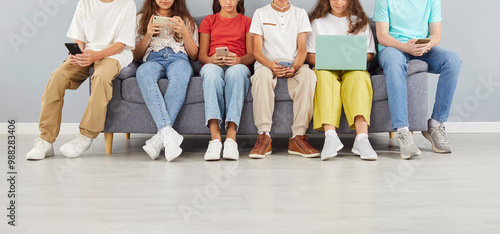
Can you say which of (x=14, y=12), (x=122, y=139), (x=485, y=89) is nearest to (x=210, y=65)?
(x=122, y=139)

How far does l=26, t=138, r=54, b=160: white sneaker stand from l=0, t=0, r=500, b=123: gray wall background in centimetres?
100

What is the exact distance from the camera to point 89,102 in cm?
245

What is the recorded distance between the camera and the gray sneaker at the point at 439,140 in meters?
2.56

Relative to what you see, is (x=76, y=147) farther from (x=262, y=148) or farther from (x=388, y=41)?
(x=388, y=41)

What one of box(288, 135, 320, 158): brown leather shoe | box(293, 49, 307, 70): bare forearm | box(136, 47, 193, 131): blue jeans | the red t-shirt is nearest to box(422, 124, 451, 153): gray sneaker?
box(288, 135, 320, 158): brown leather shoe

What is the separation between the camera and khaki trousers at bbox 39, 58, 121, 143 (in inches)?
96.4

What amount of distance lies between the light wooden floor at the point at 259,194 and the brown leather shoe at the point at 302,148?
0.08m

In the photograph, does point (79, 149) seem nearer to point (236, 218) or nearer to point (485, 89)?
point (236, 218)

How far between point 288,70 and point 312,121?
310 millimetres

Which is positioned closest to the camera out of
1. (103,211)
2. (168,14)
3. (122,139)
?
(103,211)

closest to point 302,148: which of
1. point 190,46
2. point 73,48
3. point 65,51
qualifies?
point 190,46

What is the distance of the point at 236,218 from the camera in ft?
4.73
